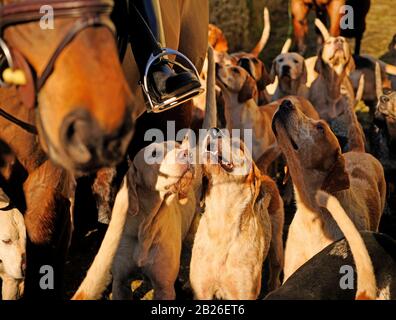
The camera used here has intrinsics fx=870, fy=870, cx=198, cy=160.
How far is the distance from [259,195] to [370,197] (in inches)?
36.9

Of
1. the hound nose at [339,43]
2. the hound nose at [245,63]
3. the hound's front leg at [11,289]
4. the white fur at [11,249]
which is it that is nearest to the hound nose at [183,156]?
the white fur at [11,249]

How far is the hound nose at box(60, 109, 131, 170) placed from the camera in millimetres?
2980

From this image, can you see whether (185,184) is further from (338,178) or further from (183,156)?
(338,178)

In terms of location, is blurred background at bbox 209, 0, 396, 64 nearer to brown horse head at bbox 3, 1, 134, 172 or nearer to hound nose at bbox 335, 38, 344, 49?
hound nose at bbox 335, 38, 344, 49

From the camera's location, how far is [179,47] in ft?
20.4

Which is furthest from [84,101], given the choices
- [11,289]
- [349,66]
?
[349,66]

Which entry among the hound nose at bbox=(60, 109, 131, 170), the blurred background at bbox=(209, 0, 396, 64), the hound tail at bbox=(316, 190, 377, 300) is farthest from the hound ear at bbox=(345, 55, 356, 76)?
the hound nose at bbox=(60, 109, 131, 170)

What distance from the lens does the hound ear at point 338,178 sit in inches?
202

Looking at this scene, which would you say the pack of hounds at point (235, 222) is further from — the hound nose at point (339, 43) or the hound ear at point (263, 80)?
the hound nose at point (339, 43)

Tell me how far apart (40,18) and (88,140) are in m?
0.56

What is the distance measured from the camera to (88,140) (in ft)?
9.80

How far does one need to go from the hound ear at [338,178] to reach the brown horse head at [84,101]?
2303 mm

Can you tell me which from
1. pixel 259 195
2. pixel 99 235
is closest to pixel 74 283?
pixel 99 235
